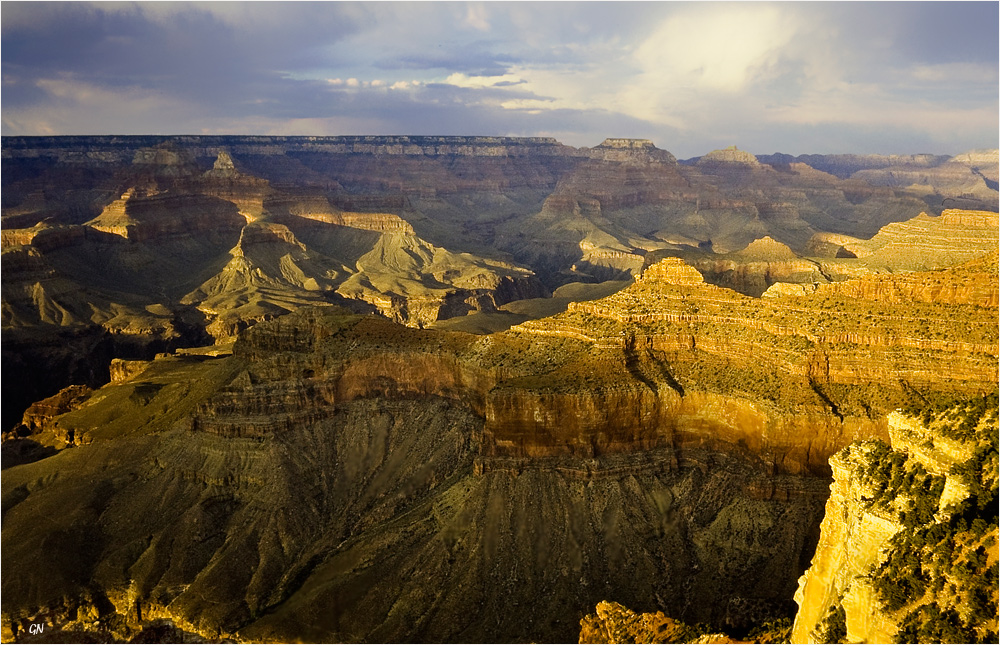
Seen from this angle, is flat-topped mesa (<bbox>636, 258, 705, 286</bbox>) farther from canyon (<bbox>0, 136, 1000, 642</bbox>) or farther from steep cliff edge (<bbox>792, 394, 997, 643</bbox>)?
steep cliff edge (<bbox>792, 394, 997, 643</bbox>)

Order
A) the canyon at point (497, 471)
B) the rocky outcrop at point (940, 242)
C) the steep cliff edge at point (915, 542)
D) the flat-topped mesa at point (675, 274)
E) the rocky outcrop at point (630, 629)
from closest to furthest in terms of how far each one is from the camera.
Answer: the steep cliff edge at point (915, 542)
the rocky outcrop at point (630, 629)
the canyon at point (497, 471)
the flat-topped mesa at point (675, 274)
the rocky outcrop at point (940, 242)

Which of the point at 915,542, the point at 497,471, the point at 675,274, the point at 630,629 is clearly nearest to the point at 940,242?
the point at 675,274

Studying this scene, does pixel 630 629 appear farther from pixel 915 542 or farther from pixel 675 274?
pixel 675 274

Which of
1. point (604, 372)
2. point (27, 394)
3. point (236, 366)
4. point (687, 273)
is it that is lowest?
point (27, 394)

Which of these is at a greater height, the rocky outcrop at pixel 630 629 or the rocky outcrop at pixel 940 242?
the rocky outcrop at pixel 940 242

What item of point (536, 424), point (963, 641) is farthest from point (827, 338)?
point (963, 641)

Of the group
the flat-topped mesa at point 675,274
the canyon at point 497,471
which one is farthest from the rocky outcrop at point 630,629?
the flat-topped mesa at point 675,274

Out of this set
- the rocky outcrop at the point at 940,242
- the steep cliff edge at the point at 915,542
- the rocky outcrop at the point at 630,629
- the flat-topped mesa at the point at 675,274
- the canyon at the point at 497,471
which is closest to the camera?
the steep cliff edge at the point at 915,542

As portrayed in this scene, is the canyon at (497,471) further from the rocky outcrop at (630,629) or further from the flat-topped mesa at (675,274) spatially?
the flat-topped mesa at (675,274)

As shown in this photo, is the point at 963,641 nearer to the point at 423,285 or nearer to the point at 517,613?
the point at 517,613
